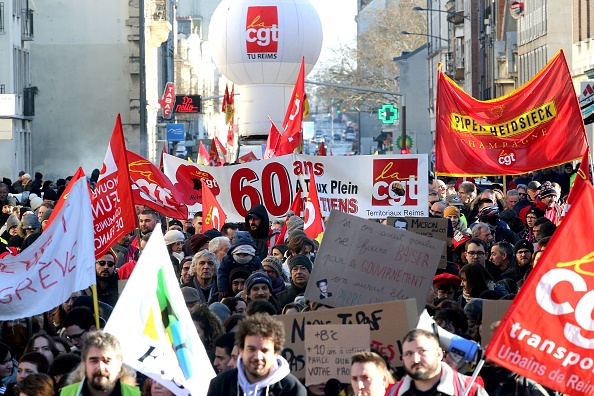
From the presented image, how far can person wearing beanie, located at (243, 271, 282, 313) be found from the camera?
10477 mm

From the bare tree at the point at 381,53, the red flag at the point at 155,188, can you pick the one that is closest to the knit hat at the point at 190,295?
the red flag at the point at 155,188

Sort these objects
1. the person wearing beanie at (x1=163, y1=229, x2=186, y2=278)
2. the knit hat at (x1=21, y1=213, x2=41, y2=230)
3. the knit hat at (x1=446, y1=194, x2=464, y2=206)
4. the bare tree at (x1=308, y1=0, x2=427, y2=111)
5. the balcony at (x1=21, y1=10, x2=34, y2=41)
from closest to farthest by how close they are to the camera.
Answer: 1. the person wearing beanie at (x1=163, y1=229, x2=186, y2=278)
2. the knit hat at (x1=21, y1=213, x2=41, y2=230)
3. the knit hat at (x1=446, y1=194, x2=464, y2=206)
4. the balcony at (x1=21, y1=10, x2=34, y2=41)
5. the bare tree at (x1=308, y1=0, x2=427, y2=111)

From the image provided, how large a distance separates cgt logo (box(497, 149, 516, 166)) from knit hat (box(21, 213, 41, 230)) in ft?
16.2

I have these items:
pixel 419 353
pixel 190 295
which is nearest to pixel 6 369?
pixel 190 295

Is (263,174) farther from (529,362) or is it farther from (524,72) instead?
(524,72)

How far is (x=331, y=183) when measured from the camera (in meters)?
15.6

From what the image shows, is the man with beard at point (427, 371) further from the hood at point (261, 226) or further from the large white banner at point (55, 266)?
the hood at point (261, 226)

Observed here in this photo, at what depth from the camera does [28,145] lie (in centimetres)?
4981

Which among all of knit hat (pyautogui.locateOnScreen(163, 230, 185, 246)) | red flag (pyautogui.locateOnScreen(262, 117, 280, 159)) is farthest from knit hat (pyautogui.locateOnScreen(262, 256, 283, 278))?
red flag (pyautogui.locateOnScreen(262, 117, 280, 159))

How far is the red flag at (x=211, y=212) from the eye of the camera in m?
15.7

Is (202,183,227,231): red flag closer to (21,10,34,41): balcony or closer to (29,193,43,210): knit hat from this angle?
(29,193,43,210): knit hat

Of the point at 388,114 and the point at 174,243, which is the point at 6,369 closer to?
the point at 174,243

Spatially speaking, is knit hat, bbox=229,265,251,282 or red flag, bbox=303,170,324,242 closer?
knit hat, bbox=229,265,251,282

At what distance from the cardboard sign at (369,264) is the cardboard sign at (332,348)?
154 cm
